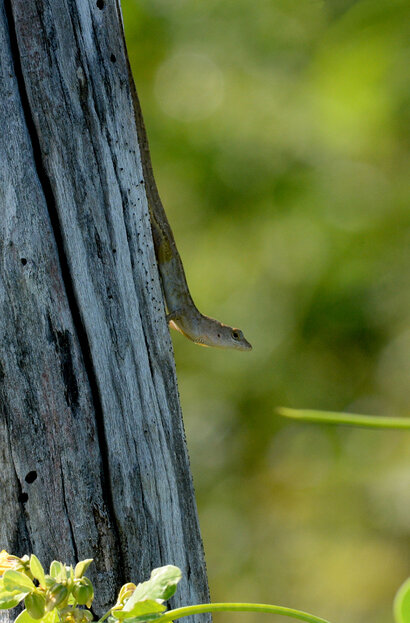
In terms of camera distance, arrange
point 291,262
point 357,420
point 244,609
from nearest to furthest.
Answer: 1. point 357,420
2. point 244,609
3. point 291,262

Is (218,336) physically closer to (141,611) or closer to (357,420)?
(141,611)

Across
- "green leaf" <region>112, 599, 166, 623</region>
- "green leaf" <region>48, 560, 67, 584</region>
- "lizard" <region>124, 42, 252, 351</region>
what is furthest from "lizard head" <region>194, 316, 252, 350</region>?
"green leaf" <region>112, 599, 166, 623</region>

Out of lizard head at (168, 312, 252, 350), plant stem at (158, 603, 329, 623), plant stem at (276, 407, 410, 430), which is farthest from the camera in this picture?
lizard head at (168, 312, 252, 350)

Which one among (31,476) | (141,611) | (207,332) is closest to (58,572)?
(141,611)

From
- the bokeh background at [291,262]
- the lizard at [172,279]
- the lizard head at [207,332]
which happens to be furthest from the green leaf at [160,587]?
the bokeh background at [291,262]

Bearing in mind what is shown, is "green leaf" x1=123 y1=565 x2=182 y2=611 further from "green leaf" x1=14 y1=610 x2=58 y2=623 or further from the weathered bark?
the weathered bark

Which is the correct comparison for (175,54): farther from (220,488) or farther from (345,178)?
(220,488)

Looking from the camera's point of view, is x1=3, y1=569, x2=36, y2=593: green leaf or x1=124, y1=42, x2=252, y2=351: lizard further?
x1=124, y1=42, x2=252, y2=351: lizard
